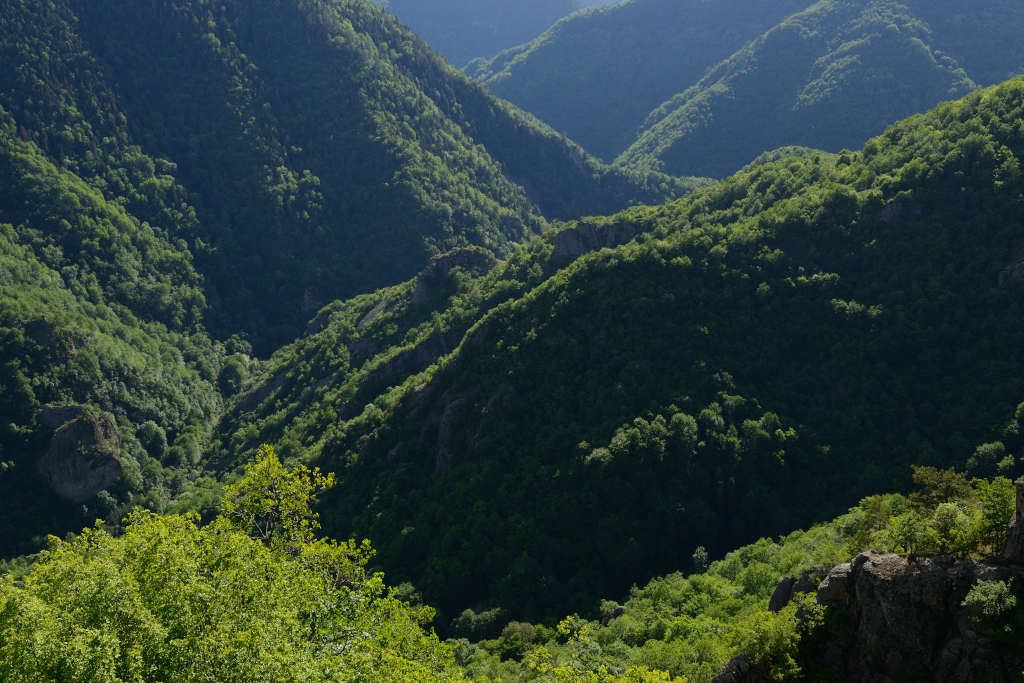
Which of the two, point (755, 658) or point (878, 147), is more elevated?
point (878, 147)

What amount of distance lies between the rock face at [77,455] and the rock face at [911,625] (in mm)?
161995

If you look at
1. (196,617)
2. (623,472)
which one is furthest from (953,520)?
(623,472)

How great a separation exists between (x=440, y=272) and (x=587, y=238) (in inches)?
1796

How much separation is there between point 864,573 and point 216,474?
157158mm

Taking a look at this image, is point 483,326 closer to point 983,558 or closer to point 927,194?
point 927,194

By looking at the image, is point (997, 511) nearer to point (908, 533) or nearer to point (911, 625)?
point (908, 533)

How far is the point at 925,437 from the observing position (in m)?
82.1

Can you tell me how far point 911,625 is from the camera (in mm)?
30141

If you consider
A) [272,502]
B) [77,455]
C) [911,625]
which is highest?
[77,455]

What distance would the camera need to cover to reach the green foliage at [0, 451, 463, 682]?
27.4 meters

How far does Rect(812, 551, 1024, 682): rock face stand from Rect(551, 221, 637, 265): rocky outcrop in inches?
4488

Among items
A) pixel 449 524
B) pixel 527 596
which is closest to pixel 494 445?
pixel 449 524

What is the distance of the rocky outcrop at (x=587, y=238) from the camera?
467ft

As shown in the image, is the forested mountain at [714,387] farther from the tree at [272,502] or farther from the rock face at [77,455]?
the rock face at [77,455]
